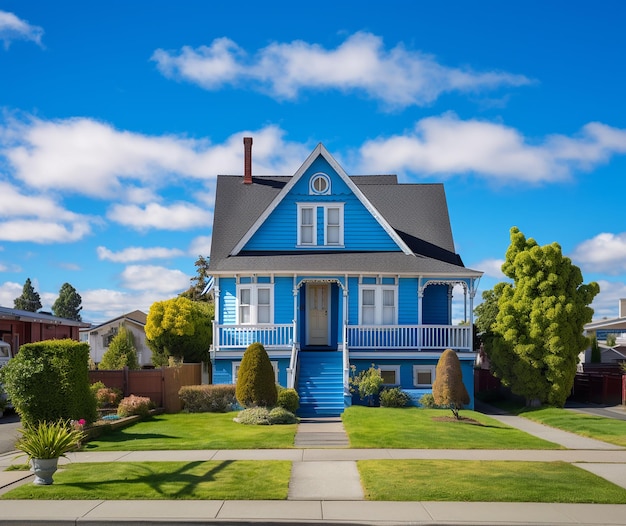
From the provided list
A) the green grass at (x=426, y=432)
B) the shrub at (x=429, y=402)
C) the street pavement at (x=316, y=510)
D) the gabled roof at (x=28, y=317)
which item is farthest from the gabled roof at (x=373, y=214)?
the street pavement at (x=316, y=510)

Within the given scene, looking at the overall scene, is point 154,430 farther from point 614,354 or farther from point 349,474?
point 614,354

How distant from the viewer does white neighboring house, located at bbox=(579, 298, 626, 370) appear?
44.2 meters

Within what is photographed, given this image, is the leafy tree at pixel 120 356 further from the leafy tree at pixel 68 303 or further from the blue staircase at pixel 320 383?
the leafy tree at pixel 68 303

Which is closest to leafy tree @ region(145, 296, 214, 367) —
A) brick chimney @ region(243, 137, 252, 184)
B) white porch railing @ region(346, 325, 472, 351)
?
brick chimney @ region(243, 137, 252, 184)

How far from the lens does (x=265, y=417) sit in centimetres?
2250

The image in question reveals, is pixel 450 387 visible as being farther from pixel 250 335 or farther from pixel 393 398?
pixel 250 335

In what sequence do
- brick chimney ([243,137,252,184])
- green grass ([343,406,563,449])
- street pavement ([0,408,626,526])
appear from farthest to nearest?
brick chimney ([243,137,252,184]) → green grass ([343,406,563,449]) → street pavement ([0,408,626,526])

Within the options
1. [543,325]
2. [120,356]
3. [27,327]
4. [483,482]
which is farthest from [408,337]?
[27,327]

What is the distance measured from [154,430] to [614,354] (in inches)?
1349

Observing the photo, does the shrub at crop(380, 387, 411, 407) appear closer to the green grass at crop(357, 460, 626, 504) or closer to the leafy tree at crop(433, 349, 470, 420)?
the leafy tree at crop(433, 349, 470, 420)

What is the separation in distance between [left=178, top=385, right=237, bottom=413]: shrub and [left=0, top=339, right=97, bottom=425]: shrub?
7437mm

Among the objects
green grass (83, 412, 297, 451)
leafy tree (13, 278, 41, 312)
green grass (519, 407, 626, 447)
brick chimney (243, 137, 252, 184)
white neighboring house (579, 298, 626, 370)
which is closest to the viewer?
green grass (83, 412, 297, 451)

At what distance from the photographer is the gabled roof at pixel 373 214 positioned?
2978 centimetres

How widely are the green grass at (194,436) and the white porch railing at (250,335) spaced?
5.47 meters
